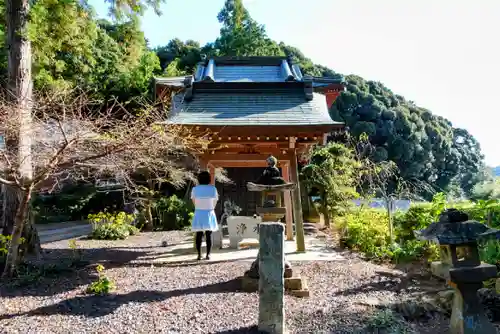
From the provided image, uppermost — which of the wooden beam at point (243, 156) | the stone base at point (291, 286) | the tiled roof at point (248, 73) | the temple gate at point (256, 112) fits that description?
the tiled roof at point (248, 73)

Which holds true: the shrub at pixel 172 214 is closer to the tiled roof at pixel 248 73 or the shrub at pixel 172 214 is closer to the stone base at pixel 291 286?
the tiled roof at pixel 248 73

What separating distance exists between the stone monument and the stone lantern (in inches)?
66.5

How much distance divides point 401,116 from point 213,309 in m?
20.6

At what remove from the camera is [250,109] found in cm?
666

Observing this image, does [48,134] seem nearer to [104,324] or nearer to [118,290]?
[118,290]

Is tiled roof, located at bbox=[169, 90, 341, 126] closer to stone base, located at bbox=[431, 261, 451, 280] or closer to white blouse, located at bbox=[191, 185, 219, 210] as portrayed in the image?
white blouse, located at bbox=[191, 185, 219, 210]

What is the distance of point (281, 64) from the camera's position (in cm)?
888

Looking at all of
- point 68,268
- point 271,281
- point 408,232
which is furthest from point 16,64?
point 408,232

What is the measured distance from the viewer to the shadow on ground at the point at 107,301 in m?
3.41

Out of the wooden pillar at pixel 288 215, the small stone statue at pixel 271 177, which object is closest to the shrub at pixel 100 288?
the small stone statue at pixel 271 177

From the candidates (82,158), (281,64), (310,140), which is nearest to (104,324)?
(82,158)

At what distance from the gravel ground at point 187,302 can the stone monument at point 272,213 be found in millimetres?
172

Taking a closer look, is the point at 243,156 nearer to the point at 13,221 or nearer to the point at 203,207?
the point at 203,207

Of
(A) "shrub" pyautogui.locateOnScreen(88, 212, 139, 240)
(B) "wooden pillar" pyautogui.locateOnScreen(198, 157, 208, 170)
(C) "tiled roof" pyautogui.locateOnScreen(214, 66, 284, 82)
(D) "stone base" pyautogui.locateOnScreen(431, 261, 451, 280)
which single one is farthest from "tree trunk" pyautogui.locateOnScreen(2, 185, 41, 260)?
(D) "stone base" pyautogui.locateOnScreen(431, 261, 451, 280)
